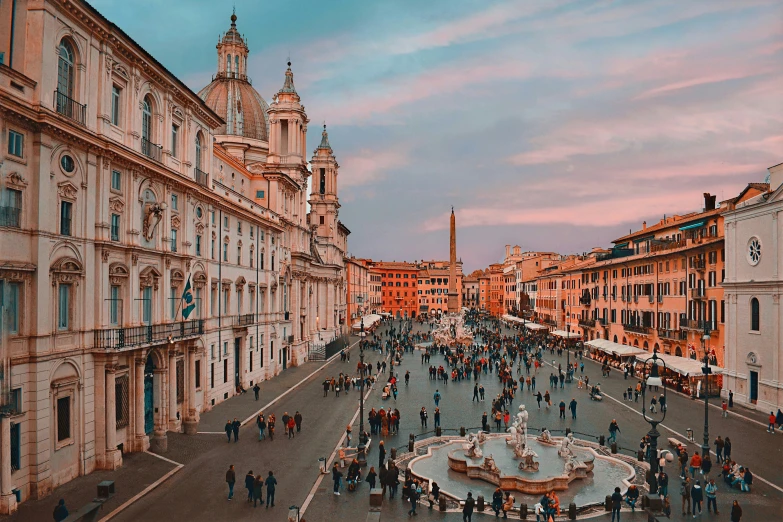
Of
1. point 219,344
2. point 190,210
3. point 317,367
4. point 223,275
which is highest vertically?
point 190,210

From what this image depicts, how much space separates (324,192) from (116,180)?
65.0m

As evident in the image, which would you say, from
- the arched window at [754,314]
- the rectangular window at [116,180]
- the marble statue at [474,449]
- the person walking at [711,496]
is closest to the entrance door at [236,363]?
the rectangular window at [116,180]

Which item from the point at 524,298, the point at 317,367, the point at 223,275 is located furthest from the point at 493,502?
the point at 524,298

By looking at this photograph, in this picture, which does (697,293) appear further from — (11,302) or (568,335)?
(11,302)

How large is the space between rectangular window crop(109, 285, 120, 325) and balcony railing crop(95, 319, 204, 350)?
542mm

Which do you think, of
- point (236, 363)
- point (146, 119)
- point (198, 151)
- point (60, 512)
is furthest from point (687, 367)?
point (60, 512)

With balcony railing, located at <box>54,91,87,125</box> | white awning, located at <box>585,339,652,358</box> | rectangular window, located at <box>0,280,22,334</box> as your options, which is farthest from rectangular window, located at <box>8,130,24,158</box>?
white awning, located at <box>585,339,652,358</box>

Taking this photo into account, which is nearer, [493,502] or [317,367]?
[493,502]

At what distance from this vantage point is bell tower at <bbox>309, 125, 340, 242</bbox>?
86375 millimetres

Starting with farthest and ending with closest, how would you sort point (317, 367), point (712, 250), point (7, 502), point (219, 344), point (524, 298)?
point (524, 298) → point (317, 367) → point (712, 250) → point (219, 344) → point (7, 502)

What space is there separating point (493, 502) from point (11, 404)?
1458 cm

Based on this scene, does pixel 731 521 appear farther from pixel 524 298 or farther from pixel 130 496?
pixel 524 298

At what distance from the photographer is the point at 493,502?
63.7ft

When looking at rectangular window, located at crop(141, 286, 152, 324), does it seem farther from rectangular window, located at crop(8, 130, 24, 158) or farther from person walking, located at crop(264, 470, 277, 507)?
person walking, located at crop(264, 470, 277, 507)
